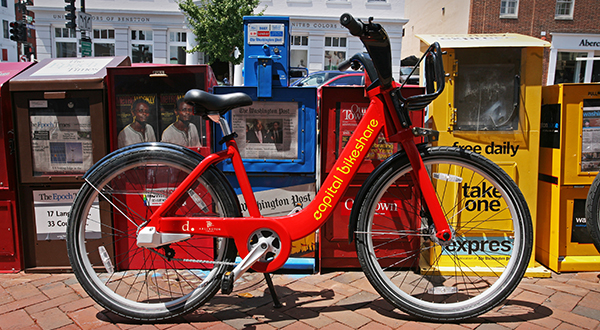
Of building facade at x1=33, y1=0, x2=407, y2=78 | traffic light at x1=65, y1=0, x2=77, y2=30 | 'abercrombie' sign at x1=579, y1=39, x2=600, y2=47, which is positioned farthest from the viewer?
'abercrombie' sign at x1=579, y1=39, x2=600, y2=47

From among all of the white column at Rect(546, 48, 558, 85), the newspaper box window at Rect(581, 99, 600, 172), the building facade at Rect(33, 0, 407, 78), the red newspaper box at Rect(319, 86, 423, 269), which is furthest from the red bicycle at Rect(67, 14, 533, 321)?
the white column at Rect(546, 48, 558, 85)

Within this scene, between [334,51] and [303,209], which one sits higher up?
[334,51]

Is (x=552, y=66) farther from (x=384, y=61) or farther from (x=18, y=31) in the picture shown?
(x=18, y=31)

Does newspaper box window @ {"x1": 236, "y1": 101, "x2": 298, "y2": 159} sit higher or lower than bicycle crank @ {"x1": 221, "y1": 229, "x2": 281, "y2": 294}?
higher

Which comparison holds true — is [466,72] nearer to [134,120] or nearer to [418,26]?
[134,120]

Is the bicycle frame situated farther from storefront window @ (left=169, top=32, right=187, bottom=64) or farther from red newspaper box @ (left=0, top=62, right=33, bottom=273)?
storefront window @ (left=169, top=32, right=187, bottom=64)

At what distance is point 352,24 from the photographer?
229 centimetres

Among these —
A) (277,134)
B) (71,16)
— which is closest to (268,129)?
(277,134)

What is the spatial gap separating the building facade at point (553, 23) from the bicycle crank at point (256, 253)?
23.6 metres

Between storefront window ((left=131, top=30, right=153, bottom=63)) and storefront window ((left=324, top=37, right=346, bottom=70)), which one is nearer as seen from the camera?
storefront window ((left=131, top=30, right=153, bottom=63))

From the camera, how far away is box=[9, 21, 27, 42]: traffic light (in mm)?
17469

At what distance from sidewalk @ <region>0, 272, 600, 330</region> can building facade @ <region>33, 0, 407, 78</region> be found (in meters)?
20.6

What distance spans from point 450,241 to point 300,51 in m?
21.7

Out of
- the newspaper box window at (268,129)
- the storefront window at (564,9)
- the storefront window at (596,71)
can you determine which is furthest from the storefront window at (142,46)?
the storefront window at (596,71)
